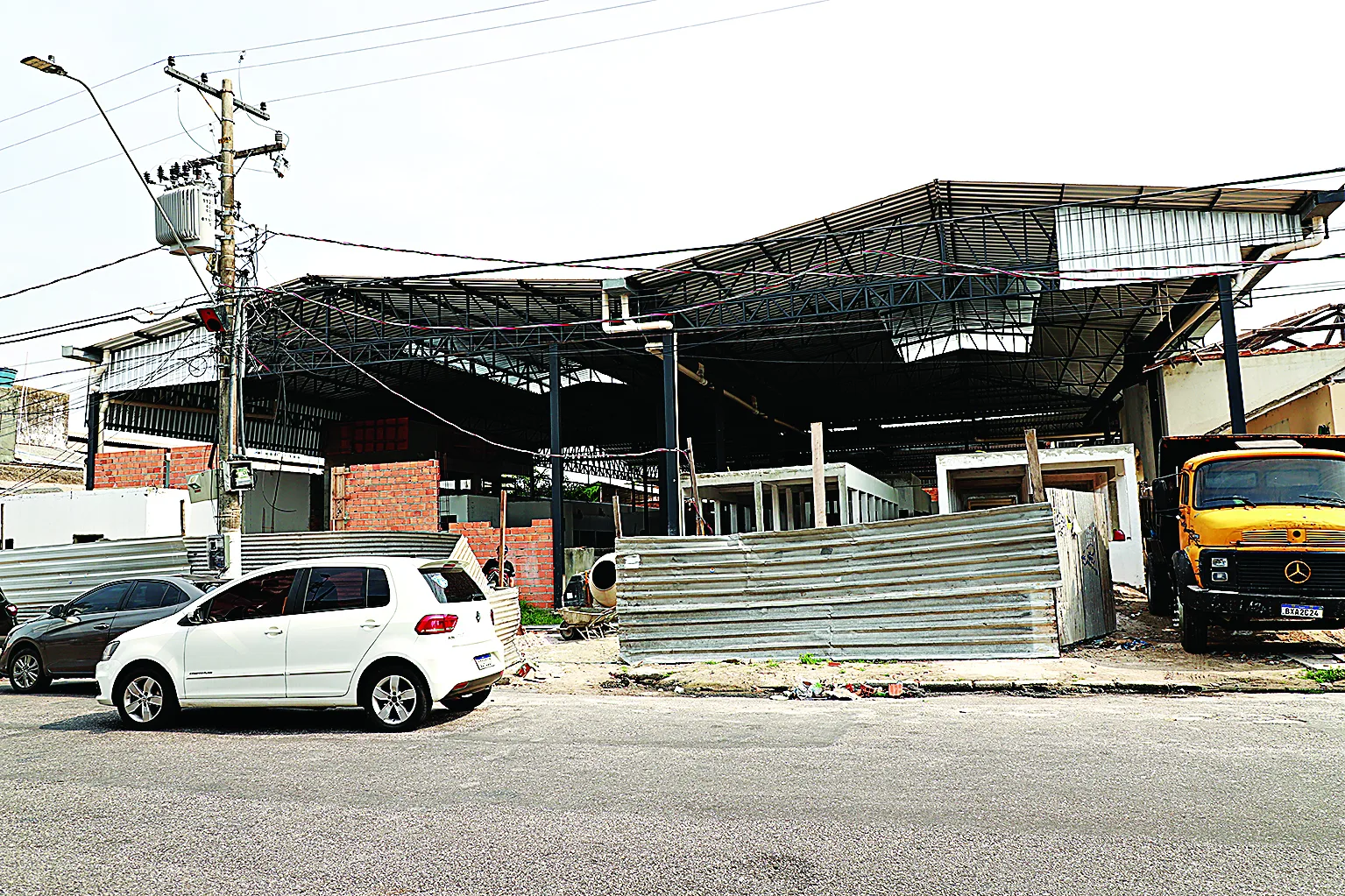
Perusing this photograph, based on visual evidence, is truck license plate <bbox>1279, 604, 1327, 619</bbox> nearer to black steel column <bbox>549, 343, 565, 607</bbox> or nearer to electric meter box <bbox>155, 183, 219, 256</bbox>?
electric meter box <bbox>155, 183, 219, 256</bbox>

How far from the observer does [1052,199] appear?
22094 millimetres

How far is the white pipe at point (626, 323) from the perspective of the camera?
2531cm

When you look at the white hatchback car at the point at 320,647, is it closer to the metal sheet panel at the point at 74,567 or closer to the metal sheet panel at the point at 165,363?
the metal sheet panel at the point at 74,567

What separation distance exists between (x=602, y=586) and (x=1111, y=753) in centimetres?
1442

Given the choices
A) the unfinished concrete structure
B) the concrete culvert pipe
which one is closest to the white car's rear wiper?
the unfinished concrete structure

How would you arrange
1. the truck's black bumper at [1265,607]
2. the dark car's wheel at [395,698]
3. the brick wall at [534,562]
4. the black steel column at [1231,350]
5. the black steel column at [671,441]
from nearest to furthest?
the dark car's wheel at [395,698], the truck's black bumper at [1265,607], the black steel column at [1231,350], the black steel column at [671,441], the brick wall at [534,562]

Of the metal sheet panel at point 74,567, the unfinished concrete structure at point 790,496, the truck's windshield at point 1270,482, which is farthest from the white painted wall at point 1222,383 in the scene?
the metal sheet panel at point 74,567

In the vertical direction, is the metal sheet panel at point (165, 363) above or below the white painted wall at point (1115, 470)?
above

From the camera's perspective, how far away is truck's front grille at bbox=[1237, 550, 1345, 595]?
11.6 metres

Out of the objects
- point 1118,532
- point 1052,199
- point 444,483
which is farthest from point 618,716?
point 444,483

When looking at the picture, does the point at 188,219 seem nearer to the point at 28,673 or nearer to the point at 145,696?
the point at 28,673

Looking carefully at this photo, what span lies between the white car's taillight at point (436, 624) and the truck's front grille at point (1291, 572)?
9052 mm

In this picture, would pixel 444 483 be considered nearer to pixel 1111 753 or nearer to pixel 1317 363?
pixel 1317 363

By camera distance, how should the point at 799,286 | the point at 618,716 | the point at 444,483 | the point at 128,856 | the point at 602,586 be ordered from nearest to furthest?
the point at 128,856, the point at 618,716, the point at 602,586, the point at 799,286, the point at 444,483
